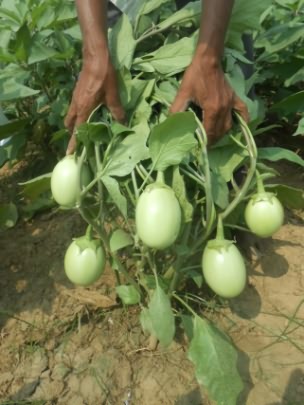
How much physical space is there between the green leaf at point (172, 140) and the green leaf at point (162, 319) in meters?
0.27

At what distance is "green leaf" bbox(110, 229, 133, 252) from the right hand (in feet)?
0.68

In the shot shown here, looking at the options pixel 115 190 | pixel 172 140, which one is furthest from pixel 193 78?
pixel 115 190

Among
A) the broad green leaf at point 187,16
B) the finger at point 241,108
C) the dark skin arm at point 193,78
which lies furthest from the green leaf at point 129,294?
the broad green leaf at point 187,16

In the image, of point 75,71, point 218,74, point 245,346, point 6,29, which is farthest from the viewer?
point 75,71

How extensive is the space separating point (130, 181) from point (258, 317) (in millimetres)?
567

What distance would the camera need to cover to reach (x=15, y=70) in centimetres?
141

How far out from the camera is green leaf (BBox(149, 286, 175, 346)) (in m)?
0.98

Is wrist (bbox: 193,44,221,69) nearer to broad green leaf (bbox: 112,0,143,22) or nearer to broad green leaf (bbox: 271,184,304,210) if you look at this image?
broad green leaf (bbox: 271,184,304,210)

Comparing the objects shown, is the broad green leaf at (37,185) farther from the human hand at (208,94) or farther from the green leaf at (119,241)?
the human hand at (208,94)

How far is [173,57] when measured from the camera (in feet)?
3.60

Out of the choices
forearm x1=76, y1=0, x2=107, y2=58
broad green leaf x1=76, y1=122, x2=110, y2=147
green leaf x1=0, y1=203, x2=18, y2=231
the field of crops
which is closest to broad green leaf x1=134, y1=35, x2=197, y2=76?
the field of crops

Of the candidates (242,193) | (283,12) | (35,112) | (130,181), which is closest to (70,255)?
(130,181)

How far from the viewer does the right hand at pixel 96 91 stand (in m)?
1.02

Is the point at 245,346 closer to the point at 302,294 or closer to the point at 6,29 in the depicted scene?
the point at 302,294
